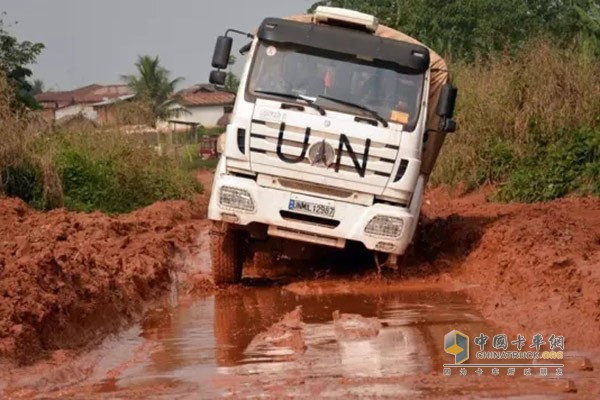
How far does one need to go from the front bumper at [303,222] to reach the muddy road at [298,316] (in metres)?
0.63

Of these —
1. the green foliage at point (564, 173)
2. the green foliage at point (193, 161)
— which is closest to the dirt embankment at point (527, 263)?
the green foliage at point (564, 173)

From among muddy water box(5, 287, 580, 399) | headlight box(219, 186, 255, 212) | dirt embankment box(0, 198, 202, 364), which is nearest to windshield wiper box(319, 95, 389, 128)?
headlight box(219, 186, 255, 212)

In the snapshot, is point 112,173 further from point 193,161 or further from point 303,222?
point 193,161

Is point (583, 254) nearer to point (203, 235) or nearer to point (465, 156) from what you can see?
point (203, 235)

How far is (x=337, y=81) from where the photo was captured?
35.5 feet

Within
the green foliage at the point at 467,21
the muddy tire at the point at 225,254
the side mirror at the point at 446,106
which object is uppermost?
the green foliage at the point at 467,21

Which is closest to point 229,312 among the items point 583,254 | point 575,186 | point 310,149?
point 310,149

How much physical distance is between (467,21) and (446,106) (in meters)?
26.1

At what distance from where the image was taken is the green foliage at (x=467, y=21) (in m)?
34.9

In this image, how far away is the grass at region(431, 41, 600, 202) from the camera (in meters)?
18.1

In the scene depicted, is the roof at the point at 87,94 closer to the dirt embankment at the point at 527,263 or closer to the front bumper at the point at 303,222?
the dirt embankment at the point at 527,263

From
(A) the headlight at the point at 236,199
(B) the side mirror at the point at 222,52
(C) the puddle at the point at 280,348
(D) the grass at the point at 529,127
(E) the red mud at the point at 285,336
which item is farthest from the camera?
(D) the grass at the point at 529,127

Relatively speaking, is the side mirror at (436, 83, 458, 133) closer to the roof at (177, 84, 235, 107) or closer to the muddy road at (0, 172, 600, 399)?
the muddy road at (0, 172, 600, 399)

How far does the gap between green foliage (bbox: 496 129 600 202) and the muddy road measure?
301 cm
